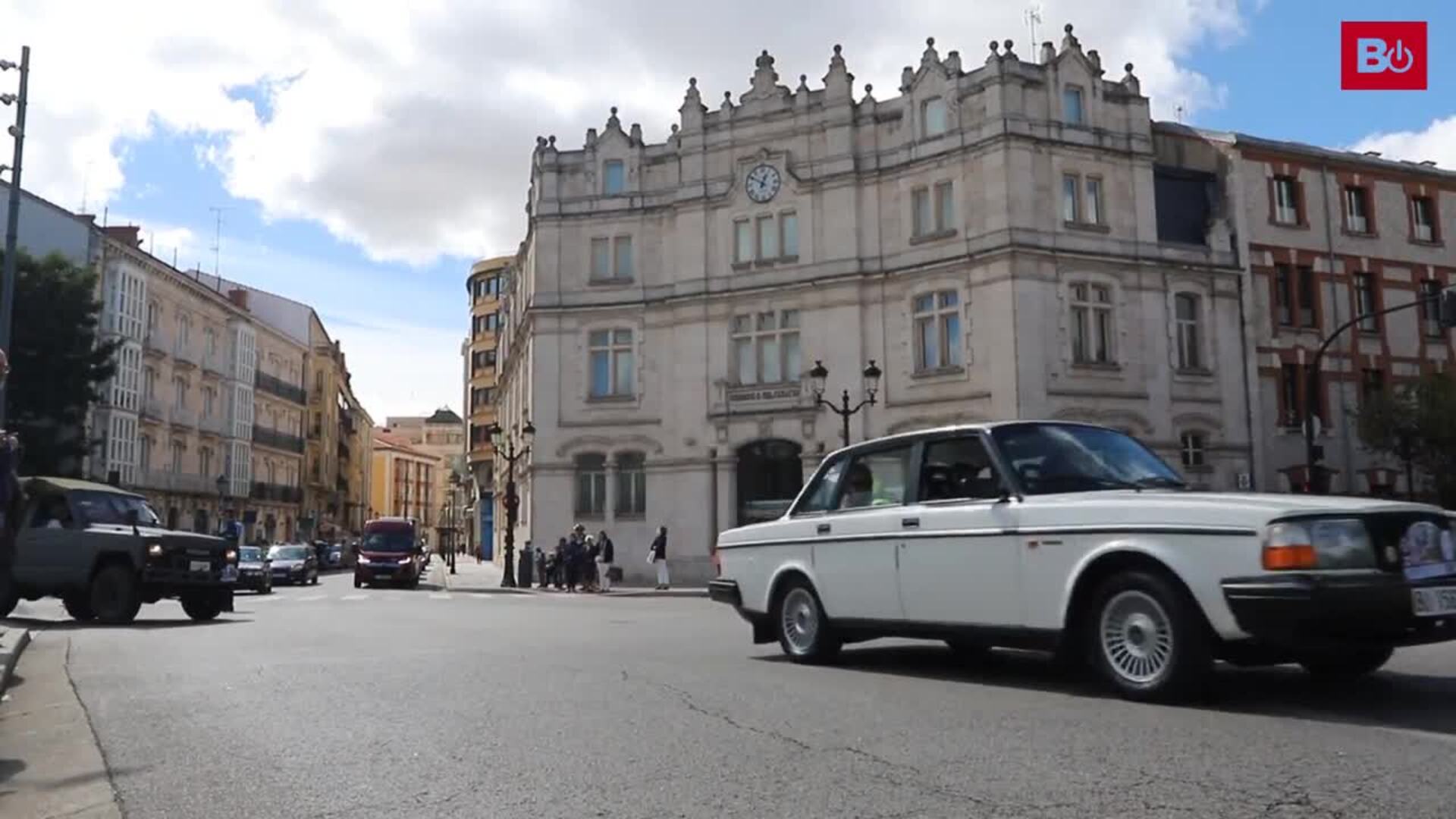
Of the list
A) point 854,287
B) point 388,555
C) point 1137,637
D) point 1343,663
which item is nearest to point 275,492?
point 388,555

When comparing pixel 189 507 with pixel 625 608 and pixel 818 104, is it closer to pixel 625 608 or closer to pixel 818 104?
pixel 818 104

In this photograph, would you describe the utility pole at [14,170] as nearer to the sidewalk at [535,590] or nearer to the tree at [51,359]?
the sidewalk at [535,590]

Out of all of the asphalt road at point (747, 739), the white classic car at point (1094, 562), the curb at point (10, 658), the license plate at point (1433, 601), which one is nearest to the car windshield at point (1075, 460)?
the white classic car at point (1094, 562)

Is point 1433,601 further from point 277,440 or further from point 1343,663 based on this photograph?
point 277,440

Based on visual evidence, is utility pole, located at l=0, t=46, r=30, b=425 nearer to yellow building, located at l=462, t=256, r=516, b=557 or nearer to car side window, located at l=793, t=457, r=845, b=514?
car side window, located at l=793, t=457, r=845, b=514

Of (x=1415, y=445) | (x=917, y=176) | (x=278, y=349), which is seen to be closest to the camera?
(x=1415, y=445)

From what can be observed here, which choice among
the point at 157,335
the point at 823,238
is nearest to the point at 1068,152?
the point at 823,238

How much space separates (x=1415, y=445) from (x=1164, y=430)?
20.8ft

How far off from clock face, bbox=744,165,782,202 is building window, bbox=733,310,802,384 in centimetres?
355

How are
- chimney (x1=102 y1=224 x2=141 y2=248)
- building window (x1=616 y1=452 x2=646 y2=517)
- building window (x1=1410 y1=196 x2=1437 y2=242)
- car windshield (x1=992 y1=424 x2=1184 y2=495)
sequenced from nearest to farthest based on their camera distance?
1. car windshield (x1=992 y1=424 x2=1184 y2=495)
2. building window (x1=616 y1=452 x2=646 y2=517)
3. building window (x1=1410 y1=196 x2=1437 y2=242)
4. chimney (x1=102 y1=224 x2=141 y2=248)

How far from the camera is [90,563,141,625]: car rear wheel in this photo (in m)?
15.9

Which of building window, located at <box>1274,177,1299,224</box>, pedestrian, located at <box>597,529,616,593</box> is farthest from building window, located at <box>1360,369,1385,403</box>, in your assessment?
pedestrian, located at <box>597,529,616,593</box>

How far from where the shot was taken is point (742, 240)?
3622 centimetres

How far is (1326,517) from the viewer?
634 cm
